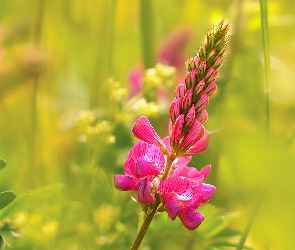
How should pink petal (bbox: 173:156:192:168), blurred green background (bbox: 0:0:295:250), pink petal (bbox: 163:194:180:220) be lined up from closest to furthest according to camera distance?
1. pink petal (bbox: 163:194:180:220)
2. pink petal (bbox: 173:156:192:168)
3. blurred green background (bbox: 0:0:295:250)

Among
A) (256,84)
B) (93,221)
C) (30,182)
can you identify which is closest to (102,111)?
(30,182)

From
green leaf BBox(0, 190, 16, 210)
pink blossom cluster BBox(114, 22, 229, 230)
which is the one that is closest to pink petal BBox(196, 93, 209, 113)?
pink blossom cluster BBox(114, 22, 229, 230)

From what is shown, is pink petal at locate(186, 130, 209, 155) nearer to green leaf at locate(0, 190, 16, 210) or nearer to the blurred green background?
the blurred green background

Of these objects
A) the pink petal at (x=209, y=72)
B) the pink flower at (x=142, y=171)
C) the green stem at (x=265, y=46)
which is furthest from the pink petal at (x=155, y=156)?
the green stem at (x=265, y=46)

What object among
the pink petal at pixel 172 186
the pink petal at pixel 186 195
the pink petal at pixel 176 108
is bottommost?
the pink petal at pixel 186 195

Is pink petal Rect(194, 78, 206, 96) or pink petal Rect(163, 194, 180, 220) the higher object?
pink petal Rect(194, 78, 206, 96)

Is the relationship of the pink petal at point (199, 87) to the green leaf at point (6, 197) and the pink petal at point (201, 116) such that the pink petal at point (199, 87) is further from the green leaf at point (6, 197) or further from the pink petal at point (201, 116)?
the green leaf at point (6, 197)

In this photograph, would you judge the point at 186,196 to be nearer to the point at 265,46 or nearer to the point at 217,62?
the point at 217,62
